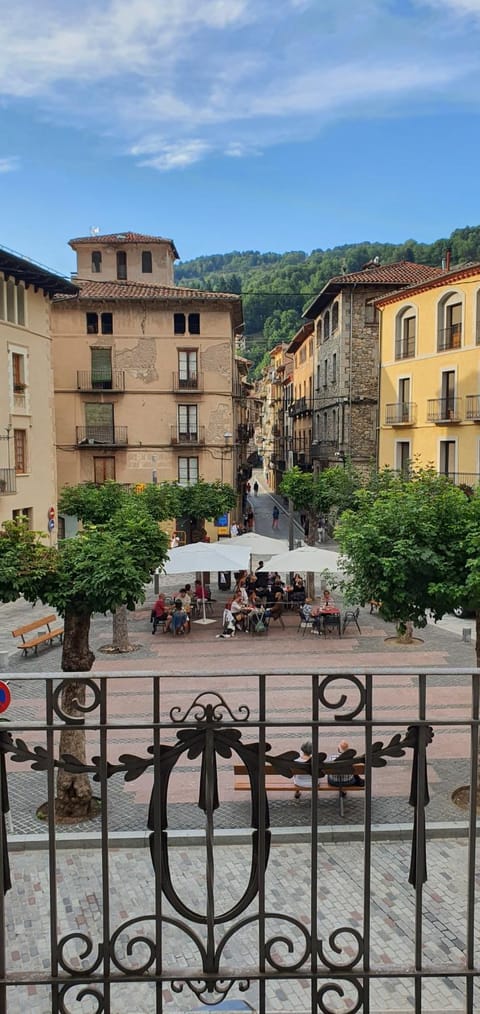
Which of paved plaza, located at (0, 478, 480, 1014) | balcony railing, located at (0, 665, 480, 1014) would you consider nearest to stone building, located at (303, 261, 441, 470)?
paved plaza, located at (0, 478, 480, 1014)

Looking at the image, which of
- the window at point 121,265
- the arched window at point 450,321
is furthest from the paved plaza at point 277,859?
the window at point 121,265

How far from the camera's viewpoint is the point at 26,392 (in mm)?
29672

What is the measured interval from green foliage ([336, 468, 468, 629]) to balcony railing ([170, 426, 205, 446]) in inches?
→ 1165

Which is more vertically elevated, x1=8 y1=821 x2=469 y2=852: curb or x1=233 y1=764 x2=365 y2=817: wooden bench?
x1=233 y1=764 x2=365 y2=817: wooden bench

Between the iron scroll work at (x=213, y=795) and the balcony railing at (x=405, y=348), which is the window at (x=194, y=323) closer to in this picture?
the balcony railing at (x=405, y=348)

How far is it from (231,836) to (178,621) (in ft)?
35.2

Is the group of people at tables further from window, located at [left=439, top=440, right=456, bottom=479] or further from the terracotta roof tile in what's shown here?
the terracotta roof tile

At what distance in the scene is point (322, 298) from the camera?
45000 mm

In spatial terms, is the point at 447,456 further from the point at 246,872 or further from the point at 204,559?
the point at 246,872

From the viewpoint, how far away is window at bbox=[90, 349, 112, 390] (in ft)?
133

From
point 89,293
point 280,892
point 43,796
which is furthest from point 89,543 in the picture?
point 89,293

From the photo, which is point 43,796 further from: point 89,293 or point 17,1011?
point 89,293

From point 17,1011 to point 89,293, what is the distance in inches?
1502

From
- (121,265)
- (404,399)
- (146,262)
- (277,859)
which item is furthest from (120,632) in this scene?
(121,265)
